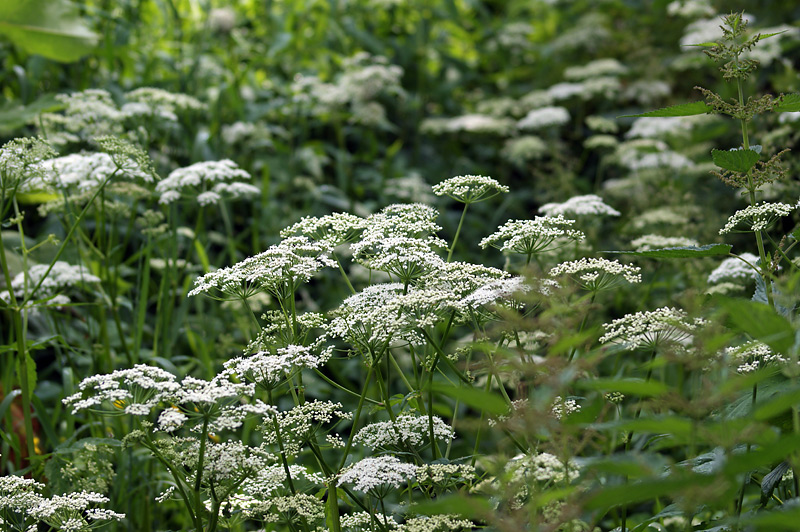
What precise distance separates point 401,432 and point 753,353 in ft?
2.98

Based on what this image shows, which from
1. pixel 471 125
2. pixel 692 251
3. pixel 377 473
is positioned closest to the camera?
pixel 377 473

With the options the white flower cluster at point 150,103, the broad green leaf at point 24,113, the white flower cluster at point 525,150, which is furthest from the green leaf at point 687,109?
the white flower cluster at point 525,150

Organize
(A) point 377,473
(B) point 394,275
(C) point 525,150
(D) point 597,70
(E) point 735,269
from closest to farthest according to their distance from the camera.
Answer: (A) point 377,473 < (E) point 735,269 < (B) point 394,275 < (C) point 525,150 < (D) point 597,70

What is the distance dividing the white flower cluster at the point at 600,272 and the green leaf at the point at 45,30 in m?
3.38

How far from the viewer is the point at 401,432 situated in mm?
1713

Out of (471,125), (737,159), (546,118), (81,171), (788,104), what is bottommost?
(471,125)

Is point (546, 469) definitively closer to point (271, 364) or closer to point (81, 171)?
point (271, 364)

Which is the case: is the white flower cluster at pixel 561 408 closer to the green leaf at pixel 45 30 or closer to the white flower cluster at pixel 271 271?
the white flower cluster at pixel 271 271

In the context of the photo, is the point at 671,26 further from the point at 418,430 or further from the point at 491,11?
the point at 418,430

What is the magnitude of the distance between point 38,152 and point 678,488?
6.52 ft

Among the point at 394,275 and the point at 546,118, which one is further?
the point at 546,118

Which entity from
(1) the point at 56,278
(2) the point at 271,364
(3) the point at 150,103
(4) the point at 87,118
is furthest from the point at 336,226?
(3) the point at 150,103

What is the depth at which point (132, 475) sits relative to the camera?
8.31 ft

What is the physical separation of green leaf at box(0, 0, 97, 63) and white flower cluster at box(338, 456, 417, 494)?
344 centimetres
